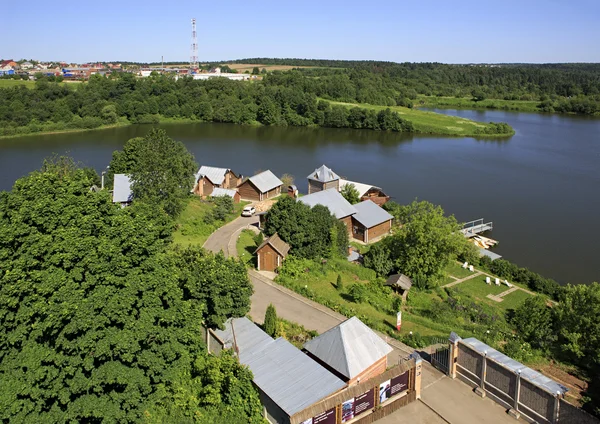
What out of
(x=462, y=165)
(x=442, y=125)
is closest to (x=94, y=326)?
(x=462, y=165)

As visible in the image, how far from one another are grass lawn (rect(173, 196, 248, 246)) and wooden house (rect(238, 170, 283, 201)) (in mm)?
1498

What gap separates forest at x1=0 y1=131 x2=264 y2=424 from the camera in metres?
9.88

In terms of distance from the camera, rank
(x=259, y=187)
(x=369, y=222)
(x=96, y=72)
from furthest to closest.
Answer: (x=96, y=72) → (x=259, y=187) → (x=369, y=222)

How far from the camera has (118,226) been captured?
11.5m

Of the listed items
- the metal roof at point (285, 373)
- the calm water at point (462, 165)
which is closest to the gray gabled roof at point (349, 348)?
the metal roof at point (285, 373)

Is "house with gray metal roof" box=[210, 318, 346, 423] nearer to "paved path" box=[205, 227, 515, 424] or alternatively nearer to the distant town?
"paved path" box=[205, 227, 515, 424]

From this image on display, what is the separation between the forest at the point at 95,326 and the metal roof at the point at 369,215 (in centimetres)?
1700

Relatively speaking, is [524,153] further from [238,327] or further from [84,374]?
[84,374]

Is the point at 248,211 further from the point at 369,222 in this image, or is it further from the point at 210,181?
the point at 369,222

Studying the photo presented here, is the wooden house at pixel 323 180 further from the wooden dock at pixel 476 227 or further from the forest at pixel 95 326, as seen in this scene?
the forest at pixel 95 326

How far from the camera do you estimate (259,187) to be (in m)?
33.4

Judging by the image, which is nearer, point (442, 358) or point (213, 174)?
point (442, 358)

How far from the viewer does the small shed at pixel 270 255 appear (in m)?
21.1

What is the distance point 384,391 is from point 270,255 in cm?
1039
